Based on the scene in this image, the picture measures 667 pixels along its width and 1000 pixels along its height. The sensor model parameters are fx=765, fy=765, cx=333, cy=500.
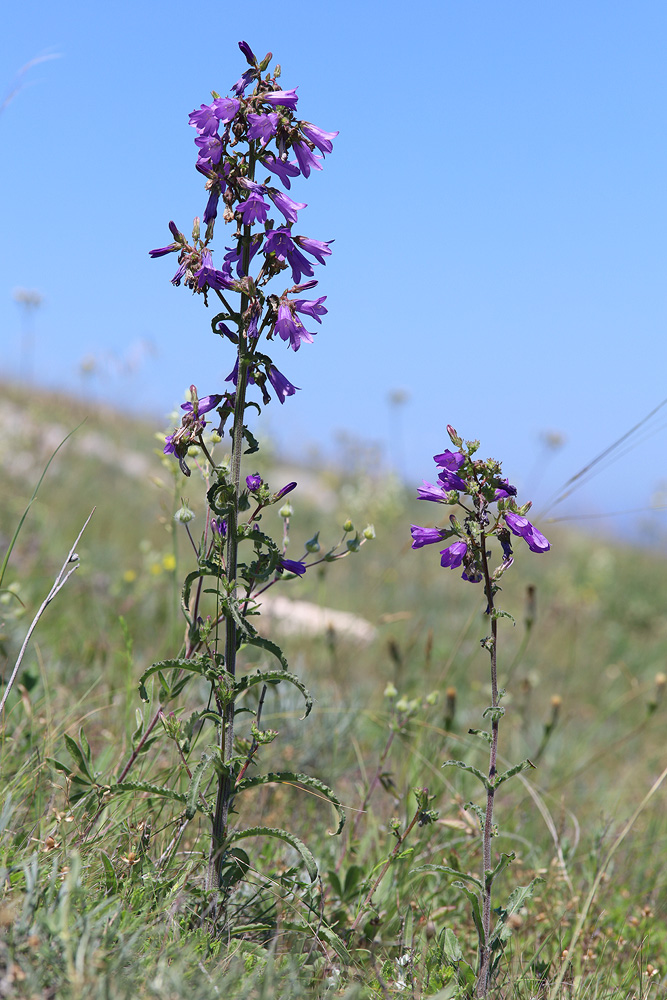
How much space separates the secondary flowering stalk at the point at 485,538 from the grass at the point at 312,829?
4.1 inches

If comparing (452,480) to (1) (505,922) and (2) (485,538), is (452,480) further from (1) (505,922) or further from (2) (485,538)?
(1) (505,922)

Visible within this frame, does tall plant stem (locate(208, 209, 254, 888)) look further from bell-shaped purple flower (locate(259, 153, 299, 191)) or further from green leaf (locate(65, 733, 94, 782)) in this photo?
green leaf (locate(65, 733, 94, 782))

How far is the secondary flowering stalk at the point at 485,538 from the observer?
1.88 m

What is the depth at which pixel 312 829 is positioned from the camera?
289 centimetres

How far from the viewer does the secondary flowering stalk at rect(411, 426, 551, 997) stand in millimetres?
1878

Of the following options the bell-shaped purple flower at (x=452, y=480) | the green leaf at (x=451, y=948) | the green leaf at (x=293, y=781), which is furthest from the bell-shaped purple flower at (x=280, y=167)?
the green leaf at (x=451, y=948)

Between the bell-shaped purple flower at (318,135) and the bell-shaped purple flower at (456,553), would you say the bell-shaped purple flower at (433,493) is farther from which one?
the bell-shaped purple flower at (318,135)

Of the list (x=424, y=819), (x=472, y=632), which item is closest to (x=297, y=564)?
(x=424, y=819)

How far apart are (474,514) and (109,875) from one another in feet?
4.20

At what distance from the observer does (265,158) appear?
1.91 meters

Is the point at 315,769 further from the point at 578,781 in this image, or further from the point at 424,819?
the point at 578,781

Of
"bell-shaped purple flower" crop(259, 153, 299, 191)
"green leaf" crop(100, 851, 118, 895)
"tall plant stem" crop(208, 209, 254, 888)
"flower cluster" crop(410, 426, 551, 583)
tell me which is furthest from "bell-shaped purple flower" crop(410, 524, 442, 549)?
"green leaf" crop(100, 851, 118, 895)

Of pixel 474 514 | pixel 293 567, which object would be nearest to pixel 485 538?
pixel 474 514

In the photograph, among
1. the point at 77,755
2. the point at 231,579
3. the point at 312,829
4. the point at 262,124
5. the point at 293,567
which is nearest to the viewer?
the point at 262,124
